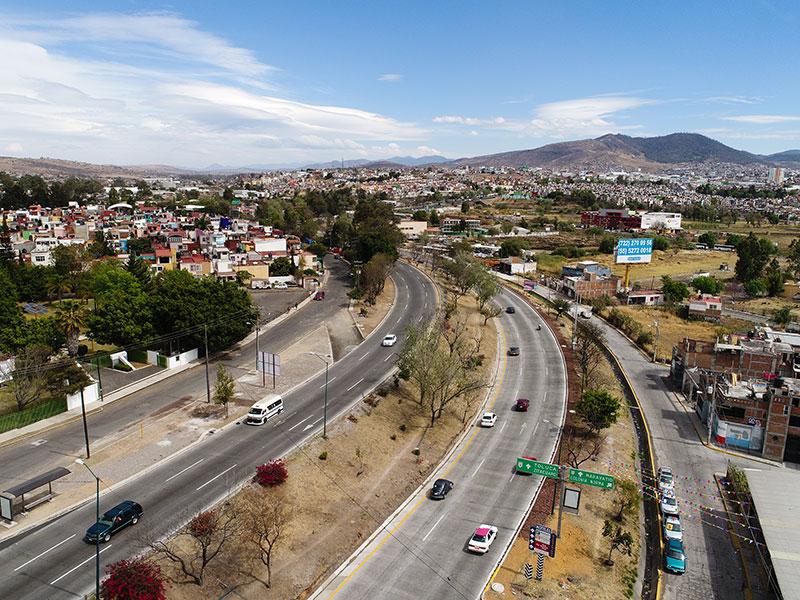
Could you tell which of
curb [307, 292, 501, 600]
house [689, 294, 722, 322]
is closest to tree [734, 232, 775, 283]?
house [689, 294, 722, 322]

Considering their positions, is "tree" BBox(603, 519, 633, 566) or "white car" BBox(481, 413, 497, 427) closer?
"tree" BBox(603, 519, 633, 566)

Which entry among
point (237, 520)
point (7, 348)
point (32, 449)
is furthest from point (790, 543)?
point (7, 348)

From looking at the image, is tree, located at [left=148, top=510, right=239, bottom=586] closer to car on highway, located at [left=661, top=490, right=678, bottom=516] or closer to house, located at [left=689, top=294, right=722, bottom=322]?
car on highway, located at [left=661, top=490, right=678, bottom=516]

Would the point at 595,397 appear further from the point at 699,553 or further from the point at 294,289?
the point at 294,289

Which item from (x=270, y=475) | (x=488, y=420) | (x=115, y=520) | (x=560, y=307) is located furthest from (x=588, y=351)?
(x=115, y=520)

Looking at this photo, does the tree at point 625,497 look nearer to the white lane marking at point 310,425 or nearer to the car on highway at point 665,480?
the car on highway at point 665,480
